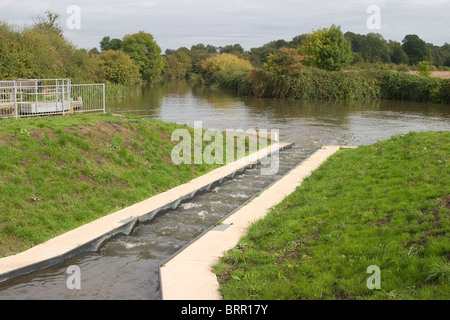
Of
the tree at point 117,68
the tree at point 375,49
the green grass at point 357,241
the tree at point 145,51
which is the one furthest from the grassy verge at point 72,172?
the tree at point 375,49

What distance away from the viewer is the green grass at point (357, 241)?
507 centimetres

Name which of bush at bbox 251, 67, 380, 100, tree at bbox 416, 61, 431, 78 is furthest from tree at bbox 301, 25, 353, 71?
tree at bbox 416, 61, 431, 78

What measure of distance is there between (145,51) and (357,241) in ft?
249

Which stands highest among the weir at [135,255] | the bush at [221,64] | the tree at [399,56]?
the tree at [399,56]

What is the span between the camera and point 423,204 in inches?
Answer: 263

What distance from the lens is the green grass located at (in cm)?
507

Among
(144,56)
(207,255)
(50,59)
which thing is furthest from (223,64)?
(207,255)

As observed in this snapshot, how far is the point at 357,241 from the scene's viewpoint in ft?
20.0

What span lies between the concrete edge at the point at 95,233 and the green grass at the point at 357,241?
7.54 feet

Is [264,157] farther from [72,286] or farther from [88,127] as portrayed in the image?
[72,286]

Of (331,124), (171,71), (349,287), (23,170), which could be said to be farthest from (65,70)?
Answer: (171,71)

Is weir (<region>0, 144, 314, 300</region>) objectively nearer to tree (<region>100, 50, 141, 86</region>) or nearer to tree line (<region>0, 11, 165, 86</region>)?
tree line (<region>0, 11, 165, 86</region>)

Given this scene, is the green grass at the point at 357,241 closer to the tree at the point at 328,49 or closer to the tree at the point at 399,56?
the tree at the point at 328,49

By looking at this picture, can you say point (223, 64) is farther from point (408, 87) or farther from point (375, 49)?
point (408, 87)
